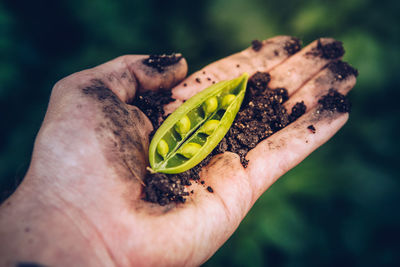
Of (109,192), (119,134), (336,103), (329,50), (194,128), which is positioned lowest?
(109,192)

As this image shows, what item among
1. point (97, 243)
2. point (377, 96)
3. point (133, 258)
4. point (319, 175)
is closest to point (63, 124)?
point (97, 243)

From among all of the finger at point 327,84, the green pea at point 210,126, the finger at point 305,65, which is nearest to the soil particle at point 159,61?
the green pea at point 210,126

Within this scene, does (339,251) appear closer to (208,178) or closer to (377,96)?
(208,178)

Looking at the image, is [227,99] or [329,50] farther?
[329,50]

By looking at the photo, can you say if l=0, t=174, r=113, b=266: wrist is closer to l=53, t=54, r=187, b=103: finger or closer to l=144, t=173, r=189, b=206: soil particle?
l=144, t=173, r=189, b=206: soil particle

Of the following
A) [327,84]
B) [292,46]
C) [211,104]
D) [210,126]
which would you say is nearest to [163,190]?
[210,126]

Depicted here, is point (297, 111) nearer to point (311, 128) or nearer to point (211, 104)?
point (311, 128)

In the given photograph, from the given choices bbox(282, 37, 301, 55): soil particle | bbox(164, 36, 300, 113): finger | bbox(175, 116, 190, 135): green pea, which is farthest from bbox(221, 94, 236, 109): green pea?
bbox(282, 37, 301, 55): soil particle

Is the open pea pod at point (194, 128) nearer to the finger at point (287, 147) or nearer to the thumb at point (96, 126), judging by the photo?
the thumb at point (96, 126)
